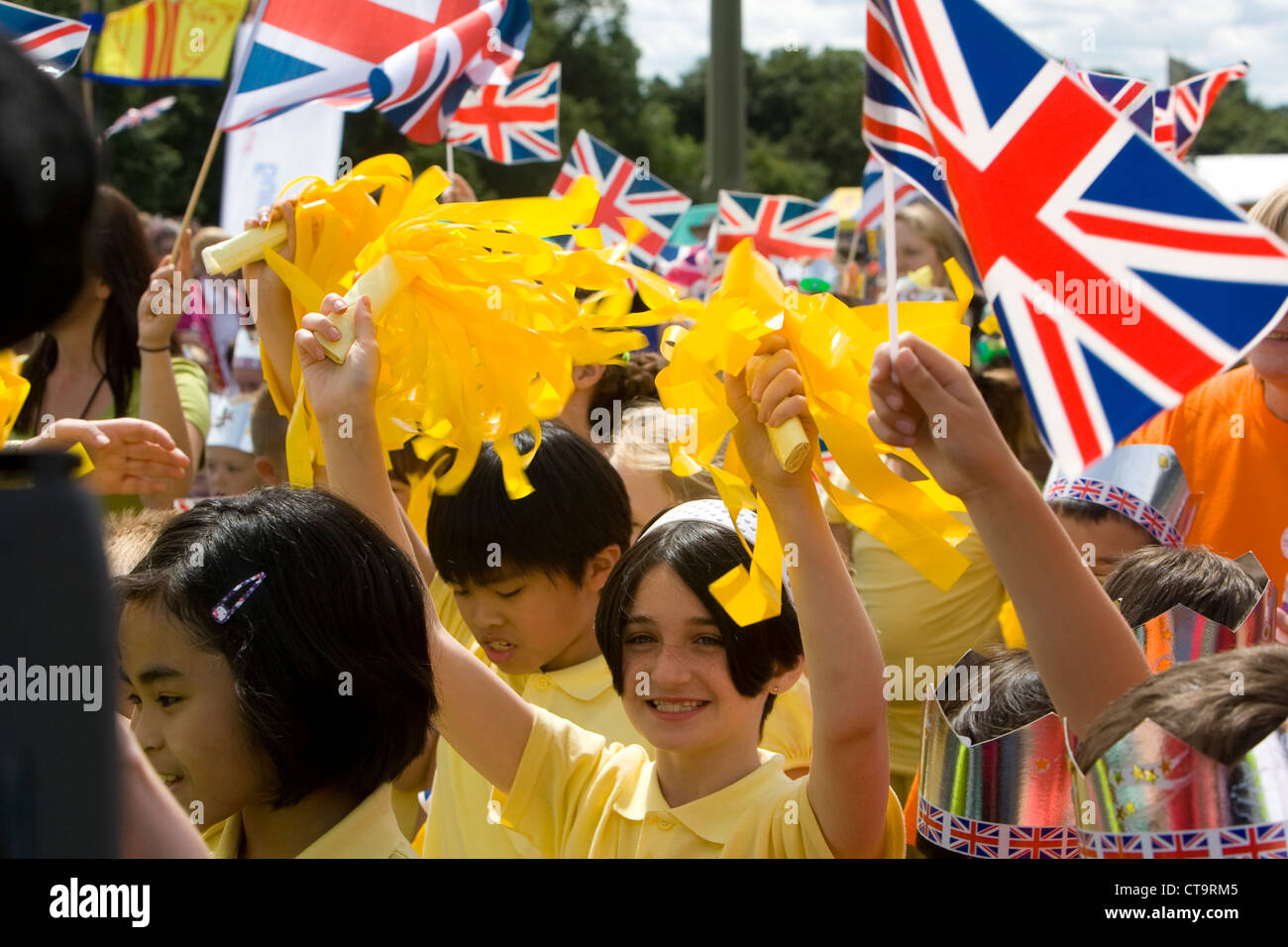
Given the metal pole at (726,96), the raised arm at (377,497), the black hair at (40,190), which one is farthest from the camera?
the metal pole at (726,96)

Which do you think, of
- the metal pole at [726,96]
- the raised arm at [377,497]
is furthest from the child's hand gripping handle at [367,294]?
the metal pole at [726,96]

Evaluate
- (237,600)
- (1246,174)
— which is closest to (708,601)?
(237,600)

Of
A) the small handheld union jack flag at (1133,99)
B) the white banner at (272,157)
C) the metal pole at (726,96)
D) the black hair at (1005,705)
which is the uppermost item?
the metal pole at (726,96)

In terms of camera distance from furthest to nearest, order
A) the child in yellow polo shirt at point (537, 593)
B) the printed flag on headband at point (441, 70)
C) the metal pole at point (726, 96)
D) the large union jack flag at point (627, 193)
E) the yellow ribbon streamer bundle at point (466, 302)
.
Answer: the metal pole at point (726, 96), the large union jack flag at point (627, 193), the printed flag on headband at point (441, 70), the child in yellow polo shirt at point (537, 593), the yellow ribbon streamer bundle at point (466, 302)

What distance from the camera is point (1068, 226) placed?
1690mm

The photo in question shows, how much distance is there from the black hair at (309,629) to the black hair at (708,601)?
42cm

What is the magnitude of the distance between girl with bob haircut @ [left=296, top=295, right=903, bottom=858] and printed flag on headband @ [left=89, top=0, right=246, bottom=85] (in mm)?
4585

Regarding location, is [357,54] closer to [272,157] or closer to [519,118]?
[519,118]

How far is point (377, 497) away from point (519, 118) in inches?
214

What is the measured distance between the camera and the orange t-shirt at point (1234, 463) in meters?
2.70

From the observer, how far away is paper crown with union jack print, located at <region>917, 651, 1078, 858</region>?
5.77ft

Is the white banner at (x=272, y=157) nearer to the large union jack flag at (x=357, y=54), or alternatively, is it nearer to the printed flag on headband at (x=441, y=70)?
the printed flag on headband at (x=441, y=70)

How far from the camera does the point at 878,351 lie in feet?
4.62
